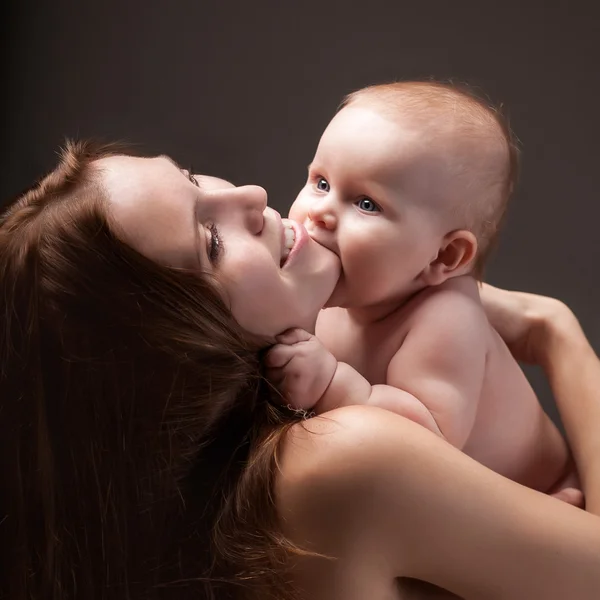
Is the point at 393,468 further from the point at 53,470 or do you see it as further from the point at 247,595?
the point at 53,470

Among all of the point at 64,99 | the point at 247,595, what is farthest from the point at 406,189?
the point at 64,99

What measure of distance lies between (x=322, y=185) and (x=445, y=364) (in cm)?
25

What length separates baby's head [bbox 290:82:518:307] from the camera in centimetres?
109

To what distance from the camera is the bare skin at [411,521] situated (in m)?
0.93

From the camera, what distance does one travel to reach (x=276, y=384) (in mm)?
1002

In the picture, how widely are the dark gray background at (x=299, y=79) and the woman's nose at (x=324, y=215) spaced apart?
98cm

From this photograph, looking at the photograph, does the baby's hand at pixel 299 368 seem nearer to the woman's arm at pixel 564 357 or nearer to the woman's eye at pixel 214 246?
the woman's eye at pixel 214 246

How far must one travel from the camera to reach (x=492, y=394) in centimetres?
121

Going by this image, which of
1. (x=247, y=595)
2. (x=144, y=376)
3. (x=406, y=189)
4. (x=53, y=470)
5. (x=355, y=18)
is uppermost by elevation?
(x=355, y=18)

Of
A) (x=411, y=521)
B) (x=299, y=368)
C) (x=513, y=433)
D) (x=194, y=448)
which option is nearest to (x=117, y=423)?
(x=194, y=448)

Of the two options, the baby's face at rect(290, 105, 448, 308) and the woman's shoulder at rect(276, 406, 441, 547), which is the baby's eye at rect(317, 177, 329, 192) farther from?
the woman's shoulder at rect(276, 406, 441, 547)

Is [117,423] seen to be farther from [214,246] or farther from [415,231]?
[415,231]

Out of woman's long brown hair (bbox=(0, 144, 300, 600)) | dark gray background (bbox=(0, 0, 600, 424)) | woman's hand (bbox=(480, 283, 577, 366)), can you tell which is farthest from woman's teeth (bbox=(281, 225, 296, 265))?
dark gray background (bbox=(0, 0, 600, 424))

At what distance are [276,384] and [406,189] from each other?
0.88 feet
